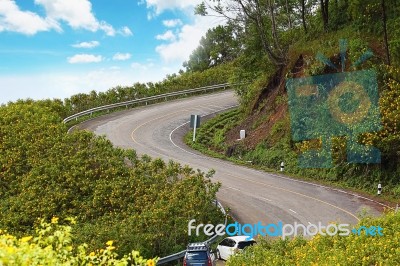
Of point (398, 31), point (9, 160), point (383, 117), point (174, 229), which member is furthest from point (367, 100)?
point (9, 160)

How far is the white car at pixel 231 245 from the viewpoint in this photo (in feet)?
64.4

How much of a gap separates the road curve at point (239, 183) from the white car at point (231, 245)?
3576 millimetres

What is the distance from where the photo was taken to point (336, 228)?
17734 millimetres

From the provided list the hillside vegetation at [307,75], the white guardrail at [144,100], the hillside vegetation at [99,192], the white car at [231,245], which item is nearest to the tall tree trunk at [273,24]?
the hillside vegetation at [307,75]

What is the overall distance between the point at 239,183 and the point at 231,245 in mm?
9265

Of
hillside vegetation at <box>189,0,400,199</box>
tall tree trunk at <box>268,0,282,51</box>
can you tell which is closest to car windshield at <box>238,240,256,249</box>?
hillside vegetation at <box>189,0,400,199</box>

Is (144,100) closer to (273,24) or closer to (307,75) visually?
(273,24)

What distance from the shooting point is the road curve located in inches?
949

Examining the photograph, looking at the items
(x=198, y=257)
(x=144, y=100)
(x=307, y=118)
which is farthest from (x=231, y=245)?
(x=144, y=100)

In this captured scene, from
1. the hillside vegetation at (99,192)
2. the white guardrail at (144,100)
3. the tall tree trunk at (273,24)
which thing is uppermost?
the tall tree trunk at (273,24)

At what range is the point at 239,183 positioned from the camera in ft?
95.1

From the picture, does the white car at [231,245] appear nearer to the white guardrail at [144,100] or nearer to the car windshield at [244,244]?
the car windshield at [244,244]

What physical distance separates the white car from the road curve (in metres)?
3.58

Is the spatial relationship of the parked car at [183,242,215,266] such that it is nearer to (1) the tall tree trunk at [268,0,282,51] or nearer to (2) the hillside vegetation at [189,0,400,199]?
(2) the hillside vegetation at [189,0,400,199]
